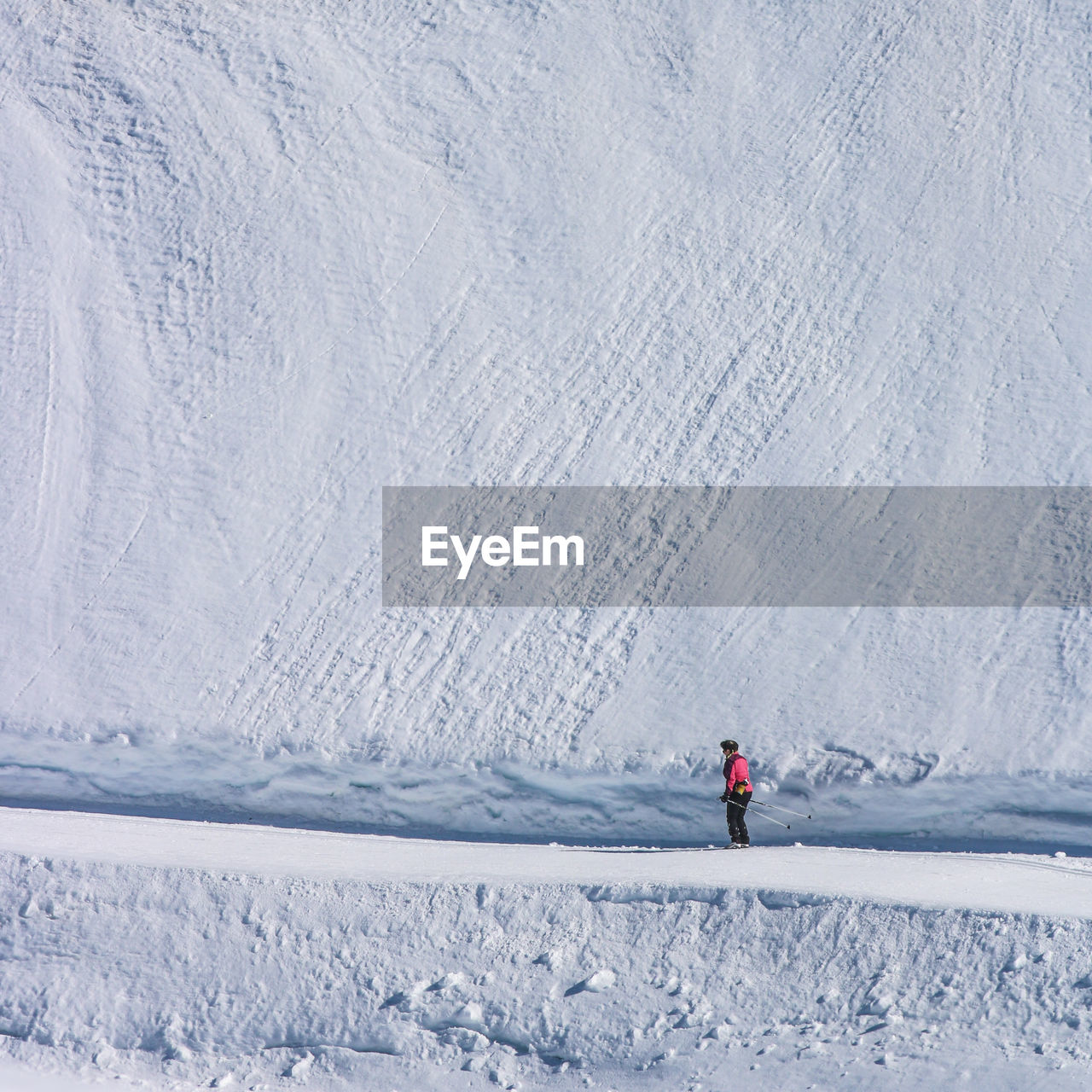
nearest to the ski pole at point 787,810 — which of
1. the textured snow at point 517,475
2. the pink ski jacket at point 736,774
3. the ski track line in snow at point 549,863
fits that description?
the textured snow at point 517,475

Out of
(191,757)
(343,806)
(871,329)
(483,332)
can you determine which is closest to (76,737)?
(191,757)

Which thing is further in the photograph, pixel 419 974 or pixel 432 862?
pixel 432 862

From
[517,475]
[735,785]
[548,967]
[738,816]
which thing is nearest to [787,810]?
[738,816]

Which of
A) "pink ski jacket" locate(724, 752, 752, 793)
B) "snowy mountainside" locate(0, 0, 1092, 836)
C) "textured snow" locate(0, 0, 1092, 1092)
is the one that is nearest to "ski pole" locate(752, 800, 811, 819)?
"textured snow" locate(0, 0, 1092, 1092)

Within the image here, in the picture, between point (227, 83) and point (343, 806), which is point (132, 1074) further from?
point (227, 83)

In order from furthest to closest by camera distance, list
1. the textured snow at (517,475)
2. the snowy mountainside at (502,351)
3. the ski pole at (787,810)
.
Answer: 1. the snowy mountainside at (502,351)
2. the ski pole at (787,810)
3. the textured snow at (517,475)

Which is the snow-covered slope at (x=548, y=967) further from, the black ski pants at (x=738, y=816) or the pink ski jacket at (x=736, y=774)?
the pink ski jacket at (x=736, y=774)

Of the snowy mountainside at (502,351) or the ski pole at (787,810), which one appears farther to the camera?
the snowy mountainside at (502,351)
